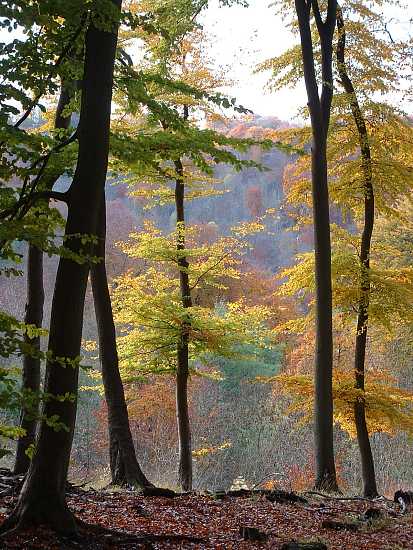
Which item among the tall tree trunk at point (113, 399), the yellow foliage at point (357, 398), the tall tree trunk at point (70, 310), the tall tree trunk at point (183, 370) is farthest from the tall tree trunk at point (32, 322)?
the yellow foliage at point (357, 398)

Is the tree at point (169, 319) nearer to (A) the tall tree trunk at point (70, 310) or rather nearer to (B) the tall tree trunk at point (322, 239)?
(B) the tall tree trunk at point (322, 239)

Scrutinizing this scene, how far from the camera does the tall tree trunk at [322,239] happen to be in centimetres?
894

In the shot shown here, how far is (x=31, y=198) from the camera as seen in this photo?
3.83m

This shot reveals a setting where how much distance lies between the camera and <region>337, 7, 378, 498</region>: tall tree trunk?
10.1m

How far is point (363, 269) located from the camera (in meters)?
10.1

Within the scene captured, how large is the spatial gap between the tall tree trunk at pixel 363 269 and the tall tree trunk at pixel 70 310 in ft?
21.8

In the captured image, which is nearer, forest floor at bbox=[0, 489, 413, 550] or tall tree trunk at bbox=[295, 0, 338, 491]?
forest floor at bbox=[0, 489, 413, 550]

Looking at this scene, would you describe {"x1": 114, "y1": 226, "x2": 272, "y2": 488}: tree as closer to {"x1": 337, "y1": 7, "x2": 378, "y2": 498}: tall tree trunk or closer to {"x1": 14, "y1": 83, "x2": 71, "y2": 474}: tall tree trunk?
{"x1": 337, "y1": 7, "x2": 378, "y2": 498}: tall tree trunk

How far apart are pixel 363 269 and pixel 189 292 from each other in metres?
3.44

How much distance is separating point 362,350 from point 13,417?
1337cm

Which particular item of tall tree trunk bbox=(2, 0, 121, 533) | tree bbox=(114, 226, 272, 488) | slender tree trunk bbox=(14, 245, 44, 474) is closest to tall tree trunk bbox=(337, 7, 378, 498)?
tree bbox=(114, 226, 272, 488)

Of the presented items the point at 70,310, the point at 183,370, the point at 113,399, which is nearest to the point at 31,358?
the point at 113,399

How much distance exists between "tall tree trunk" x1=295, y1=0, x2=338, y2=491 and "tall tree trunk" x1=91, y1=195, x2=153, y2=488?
2948 millimetres

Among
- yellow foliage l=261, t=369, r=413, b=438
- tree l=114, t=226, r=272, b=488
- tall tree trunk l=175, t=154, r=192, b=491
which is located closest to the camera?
yellow foliage l=261, t=369, r=413, b=438
